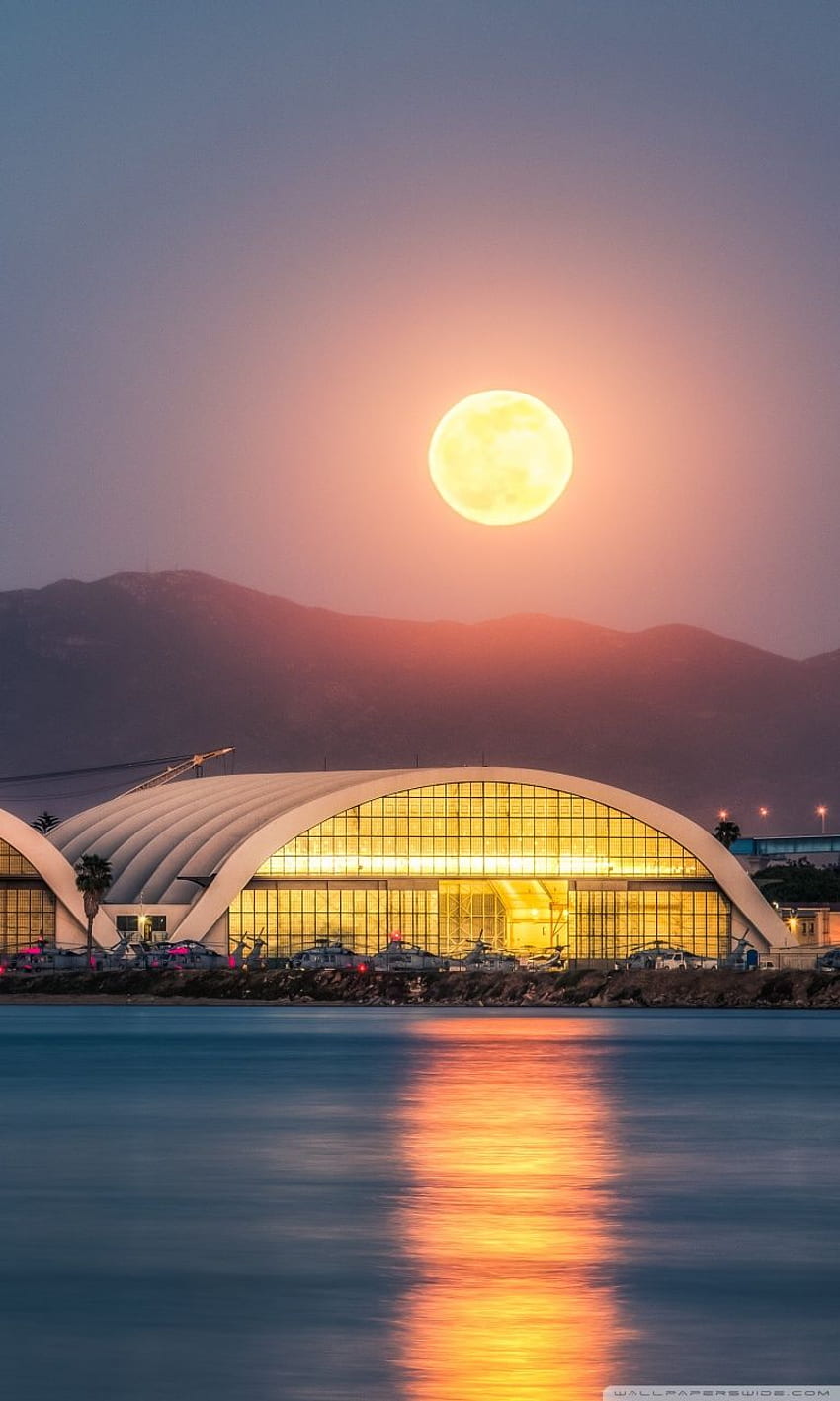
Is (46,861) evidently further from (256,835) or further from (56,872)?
(256,835)

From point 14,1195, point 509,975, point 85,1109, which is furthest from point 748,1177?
point 509,975

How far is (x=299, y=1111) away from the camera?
5681 cm

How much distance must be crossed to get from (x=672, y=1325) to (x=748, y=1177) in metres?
16.3

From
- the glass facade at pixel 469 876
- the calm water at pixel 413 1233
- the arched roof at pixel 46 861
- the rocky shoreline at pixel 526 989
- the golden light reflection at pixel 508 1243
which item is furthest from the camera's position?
the arched roof at pixel 46 861

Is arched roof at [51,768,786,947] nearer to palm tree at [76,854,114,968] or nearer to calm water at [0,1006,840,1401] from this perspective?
palm tree at [76,854,114,968]

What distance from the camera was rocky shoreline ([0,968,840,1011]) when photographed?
136 meters

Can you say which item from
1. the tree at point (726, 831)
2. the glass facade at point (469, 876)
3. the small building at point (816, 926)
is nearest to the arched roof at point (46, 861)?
the glass facade at point (469, 876)

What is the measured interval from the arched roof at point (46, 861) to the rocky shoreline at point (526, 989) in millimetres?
12975

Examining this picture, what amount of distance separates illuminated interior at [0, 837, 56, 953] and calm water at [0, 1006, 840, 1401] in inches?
3217

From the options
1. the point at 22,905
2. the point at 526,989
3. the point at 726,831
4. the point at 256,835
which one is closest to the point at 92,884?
the point at 22,905

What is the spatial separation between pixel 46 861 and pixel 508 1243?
405 feet

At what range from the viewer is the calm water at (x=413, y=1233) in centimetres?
2341

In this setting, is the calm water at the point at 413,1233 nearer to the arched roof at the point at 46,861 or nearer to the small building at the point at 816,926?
the arched roof at the point at 46,861

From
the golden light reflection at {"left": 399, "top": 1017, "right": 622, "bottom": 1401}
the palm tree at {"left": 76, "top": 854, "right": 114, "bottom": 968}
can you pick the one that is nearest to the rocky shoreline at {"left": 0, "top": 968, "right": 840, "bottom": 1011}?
the palm tree at {"left": 76, "top": 854, "right": 114, "bottom": 968}
